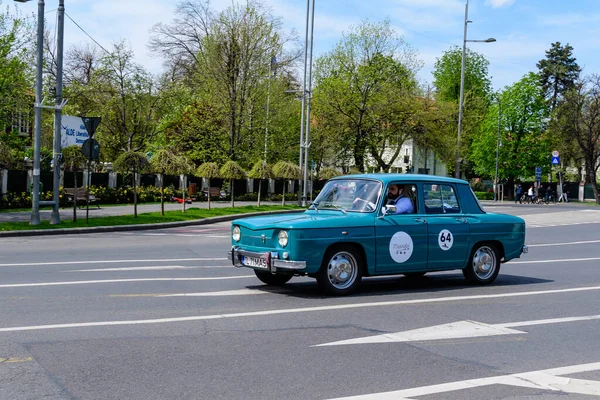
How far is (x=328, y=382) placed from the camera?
5883 millimetres

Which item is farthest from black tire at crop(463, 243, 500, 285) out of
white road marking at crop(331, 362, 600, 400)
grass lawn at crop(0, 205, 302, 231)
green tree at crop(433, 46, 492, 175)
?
green tree at crop(433, 46, 492, 175)

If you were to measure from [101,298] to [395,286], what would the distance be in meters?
4.59

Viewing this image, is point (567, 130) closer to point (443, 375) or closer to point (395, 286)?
point (395, 286)

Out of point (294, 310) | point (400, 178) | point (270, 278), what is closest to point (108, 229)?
point (270, 278)

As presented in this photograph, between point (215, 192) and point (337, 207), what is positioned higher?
point (337, 207)

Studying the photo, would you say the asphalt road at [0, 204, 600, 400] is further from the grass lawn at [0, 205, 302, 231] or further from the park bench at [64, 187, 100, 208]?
the park bench at [64, 187, 100, 208]

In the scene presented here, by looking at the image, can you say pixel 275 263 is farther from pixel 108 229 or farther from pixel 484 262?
pixel 108 229

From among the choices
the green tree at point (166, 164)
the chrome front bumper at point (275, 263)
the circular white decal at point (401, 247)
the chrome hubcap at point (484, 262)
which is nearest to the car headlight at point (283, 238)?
the chrome front bumper at point (275, 263)

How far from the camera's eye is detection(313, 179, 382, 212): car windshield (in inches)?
424

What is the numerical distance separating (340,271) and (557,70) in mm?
90618

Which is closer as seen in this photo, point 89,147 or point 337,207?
point 337,207

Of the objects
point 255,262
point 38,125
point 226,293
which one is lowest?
point 226,293

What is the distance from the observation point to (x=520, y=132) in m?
82.1

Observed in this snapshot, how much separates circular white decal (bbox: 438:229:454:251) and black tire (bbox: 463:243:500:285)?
0.70m
